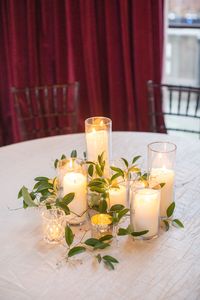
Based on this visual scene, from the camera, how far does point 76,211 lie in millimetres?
1158

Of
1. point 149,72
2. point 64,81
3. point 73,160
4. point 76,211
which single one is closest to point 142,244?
point 76,211

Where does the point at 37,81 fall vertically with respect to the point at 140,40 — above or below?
below

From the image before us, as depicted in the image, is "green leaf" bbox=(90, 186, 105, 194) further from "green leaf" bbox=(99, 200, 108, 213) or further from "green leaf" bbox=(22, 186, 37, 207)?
"green leaf" bbox=(22, 186, 37, 207)

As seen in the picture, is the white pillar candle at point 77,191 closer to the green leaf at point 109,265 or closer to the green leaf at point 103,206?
the green leaf at point 103,206

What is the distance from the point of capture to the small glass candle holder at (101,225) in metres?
1.07

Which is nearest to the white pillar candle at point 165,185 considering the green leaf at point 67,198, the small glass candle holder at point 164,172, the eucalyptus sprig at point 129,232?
the small glass candle holder at point 164,172

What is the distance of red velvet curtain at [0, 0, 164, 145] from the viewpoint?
2408 millimetres

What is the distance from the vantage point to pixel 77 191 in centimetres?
114

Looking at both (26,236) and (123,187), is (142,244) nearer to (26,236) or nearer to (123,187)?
(123,187)

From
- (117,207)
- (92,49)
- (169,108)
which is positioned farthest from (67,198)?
(92,49)

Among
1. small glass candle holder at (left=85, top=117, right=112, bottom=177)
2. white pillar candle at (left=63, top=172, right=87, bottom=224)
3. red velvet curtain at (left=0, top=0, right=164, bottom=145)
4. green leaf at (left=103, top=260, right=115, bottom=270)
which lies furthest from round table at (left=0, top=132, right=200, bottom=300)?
red velvet curtain at (left=0, top=0, right=164, bottom=145)

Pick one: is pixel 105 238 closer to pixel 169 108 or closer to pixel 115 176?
pixel 115 176

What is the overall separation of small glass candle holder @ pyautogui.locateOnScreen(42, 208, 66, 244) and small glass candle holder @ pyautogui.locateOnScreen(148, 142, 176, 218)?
0.26 m

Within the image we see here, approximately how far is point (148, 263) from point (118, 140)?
2.48 ft
